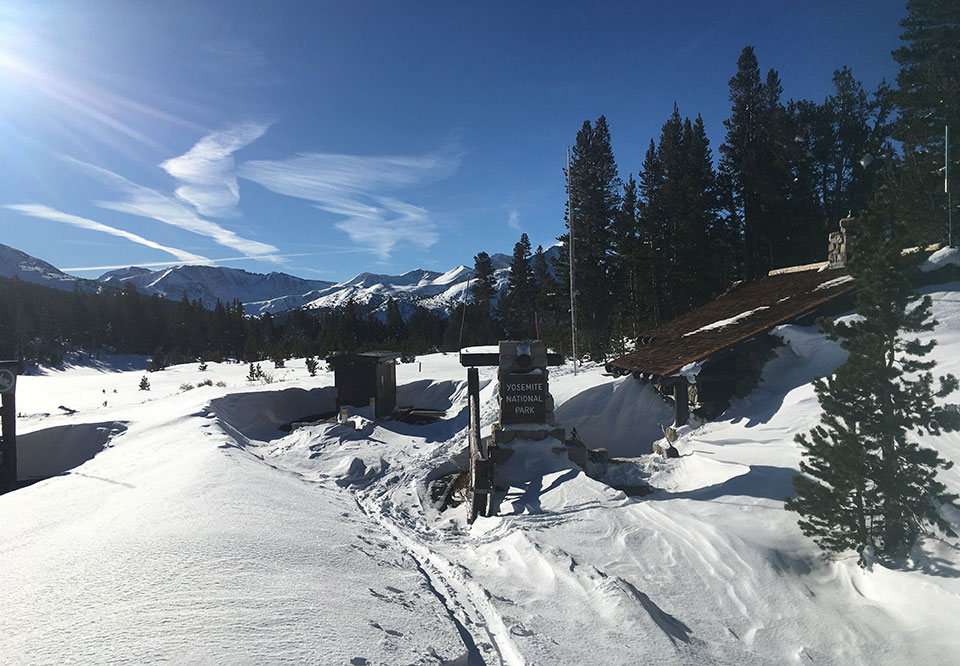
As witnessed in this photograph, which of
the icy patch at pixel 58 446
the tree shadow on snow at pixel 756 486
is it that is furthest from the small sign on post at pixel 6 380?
the tree shadow on snow at pixel 756 486

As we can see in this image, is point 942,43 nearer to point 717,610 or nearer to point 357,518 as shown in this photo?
point 717,610

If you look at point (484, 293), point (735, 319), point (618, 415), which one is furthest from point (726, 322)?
point (484, 293)

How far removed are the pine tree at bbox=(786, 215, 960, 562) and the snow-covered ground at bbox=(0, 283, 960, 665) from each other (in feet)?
1.16

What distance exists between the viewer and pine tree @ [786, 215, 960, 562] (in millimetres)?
5191

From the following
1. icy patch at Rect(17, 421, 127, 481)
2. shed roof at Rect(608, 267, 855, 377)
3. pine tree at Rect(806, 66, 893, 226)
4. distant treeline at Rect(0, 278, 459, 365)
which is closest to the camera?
shed roof at Rect(608, 267, 855, 377)

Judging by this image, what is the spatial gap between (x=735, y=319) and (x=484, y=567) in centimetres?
1142

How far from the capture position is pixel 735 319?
1441 centimetres

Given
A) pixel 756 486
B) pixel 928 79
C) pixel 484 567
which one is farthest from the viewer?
pixel 928 79

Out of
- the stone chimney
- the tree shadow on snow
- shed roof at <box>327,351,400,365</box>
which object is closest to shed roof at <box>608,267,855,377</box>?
the stone chimney

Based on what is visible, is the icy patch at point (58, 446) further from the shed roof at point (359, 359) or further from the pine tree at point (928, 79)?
the pine tree at point (928, 79)

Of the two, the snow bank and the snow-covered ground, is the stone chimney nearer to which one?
the snow-covered ground

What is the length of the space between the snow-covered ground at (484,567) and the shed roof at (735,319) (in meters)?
1.30

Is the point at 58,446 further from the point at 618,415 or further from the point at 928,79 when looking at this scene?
the point at 928,79

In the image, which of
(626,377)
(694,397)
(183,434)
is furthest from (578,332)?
(183,434)
